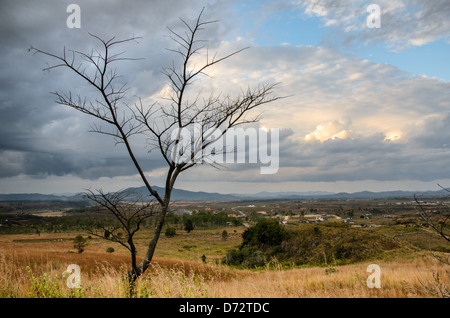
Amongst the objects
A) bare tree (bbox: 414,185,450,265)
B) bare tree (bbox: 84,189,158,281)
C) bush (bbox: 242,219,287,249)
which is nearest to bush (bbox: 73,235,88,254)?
bush (bbox: 242,219,287,249)

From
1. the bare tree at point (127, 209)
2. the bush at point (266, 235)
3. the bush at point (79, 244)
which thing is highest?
the bare tree at point (127, 209)

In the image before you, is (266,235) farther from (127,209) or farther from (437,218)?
(437,218)

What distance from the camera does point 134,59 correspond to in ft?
17.8

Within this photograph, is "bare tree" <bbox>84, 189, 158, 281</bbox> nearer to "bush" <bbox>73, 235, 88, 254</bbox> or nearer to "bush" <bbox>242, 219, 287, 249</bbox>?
"bush" <bbox>242, 219, 287, 249</bbox>

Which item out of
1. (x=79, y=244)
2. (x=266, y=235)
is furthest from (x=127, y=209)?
(x=79, y=244)

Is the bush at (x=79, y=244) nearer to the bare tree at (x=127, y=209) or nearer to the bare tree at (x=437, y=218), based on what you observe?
the bare tree at (x=127, y=209)

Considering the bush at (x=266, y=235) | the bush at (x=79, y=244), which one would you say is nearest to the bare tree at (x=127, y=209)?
the bush at (x=266, y=235)

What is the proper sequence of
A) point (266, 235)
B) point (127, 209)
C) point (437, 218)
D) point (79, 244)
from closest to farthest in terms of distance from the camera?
point (437, 218)
point (127, 209)
point (79, 244)
point (266, 235)

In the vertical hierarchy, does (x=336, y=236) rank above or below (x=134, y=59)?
below

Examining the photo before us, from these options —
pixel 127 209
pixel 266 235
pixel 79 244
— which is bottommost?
pixel 79 244
